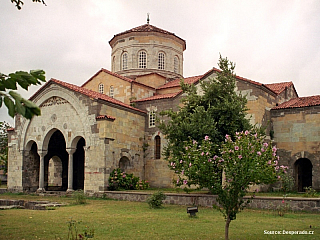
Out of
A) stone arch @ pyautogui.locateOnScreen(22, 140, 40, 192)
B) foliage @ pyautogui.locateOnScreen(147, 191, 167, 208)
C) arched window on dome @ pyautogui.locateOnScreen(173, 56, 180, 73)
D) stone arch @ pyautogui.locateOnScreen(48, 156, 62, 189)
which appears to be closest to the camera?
foliage @ pyautogui.locateOnScreen(147, 191, 167, 208)

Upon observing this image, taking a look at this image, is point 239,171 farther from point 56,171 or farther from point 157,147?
point 56,171

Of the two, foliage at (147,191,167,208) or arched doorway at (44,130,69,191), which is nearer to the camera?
foliage at (147,191,167,208)

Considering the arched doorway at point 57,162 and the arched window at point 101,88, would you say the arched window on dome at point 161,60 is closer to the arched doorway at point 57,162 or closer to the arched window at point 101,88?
the arched window at point 101,88

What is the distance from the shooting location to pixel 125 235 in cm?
1038

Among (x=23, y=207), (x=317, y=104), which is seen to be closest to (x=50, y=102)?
(x=23, y=207)

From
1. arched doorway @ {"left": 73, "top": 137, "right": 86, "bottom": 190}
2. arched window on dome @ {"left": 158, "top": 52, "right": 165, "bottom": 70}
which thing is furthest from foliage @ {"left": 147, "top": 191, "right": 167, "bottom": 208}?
arched window on dome @ {"left": 158, "top": 52, "right": 165, "bottom": 70}

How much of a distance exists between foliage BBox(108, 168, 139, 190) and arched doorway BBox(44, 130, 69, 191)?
7.66m

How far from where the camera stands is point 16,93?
379cm

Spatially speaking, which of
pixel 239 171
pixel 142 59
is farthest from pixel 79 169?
pixel 239 171

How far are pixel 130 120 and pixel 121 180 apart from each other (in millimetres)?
4448

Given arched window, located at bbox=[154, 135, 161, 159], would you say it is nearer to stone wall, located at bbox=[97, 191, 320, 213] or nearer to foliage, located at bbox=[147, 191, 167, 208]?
stone wall, located at bbox=[97, 191, 320, 213]

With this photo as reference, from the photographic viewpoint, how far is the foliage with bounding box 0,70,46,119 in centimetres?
374

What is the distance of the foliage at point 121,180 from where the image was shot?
23234mm

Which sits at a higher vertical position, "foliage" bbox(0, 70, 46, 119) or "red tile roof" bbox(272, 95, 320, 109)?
"red tile roof" bbox(272, 95, 320, 109)
